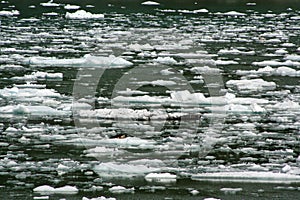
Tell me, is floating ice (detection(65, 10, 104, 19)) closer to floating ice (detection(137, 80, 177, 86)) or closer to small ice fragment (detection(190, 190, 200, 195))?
floating ice (detection(137, 80, 177, 86))

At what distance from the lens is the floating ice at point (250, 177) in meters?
5.96

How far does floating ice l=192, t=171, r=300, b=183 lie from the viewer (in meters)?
5.96

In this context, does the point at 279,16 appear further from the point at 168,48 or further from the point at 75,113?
the point at 75,113

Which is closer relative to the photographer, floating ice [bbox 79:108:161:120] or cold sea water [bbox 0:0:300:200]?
cold sea water [bbox 0:0:300:200]

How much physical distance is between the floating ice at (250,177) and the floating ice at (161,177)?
0.57 ft

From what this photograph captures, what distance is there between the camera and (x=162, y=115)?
822 cm

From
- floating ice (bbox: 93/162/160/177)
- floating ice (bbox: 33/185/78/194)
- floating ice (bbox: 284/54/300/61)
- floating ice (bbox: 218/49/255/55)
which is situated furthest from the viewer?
floating ice (bbox: 218/49/255/55)

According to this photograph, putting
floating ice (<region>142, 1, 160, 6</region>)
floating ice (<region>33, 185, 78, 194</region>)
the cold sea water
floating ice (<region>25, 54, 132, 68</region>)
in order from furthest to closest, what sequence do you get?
floating ice (<region>142, 1, 160, 6</region>) → floating ice (<region>25, 54, 132, 68</region>) → the cold sea water → floating ice (<region>33, 185, 78, 194</region>)

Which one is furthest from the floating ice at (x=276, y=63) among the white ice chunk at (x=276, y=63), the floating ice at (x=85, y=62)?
the floating ice at (x=85, y=62)

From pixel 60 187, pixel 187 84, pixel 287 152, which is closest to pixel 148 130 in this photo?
pixel 287 152

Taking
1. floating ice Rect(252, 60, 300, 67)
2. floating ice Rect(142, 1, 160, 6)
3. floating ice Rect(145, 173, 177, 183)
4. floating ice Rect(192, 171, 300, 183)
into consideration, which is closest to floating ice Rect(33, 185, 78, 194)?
floating ice Rect(145, 173, 177, 183)

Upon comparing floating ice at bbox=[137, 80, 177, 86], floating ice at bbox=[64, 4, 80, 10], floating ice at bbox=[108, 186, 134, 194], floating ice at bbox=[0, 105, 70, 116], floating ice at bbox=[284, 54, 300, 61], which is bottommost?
floating ice at bbox=[108, 186, 134, 194]

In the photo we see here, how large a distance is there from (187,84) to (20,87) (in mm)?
2231

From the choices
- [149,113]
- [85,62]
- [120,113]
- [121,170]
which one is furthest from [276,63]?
[121,170]
